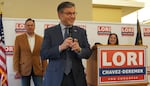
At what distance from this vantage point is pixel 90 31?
4.48 m

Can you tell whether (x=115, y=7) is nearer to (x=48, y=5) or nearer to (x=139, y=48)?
(x=48, y=5)

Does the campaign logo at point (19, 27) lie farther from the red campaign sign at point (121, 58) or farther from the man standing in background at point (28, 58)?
the red campaign sign at point (121, 58)

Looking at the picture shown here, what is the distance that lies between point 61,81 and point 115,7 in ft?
20.7

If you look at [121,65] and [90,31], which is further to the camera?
[90,31]

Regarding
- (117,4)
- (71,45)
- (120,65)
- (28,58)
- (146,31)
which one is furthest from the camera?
(117,4)

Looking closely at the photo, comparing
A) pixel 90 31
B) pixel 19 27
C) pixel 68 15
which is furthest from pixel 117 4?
pixel 68 15

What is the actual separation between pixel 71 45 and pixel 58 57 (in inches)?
5.9

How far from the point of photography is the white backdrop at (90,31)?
3.94m

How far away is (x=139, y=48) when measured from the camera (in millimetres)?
2324

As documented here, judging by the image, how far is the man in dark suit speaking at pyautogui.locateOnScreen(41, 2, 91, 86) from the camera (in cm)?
180

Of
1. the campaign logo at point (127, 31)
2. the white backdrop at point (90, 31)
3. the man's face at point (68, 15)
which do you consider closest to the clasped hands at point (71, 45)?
the man's face at point (68, 15)

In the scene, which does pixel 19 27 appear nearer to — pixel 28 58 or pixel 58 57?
pixel 28 58

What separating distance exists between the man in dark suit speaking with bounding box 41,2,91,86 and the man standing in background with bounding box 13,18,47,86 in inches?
64.7

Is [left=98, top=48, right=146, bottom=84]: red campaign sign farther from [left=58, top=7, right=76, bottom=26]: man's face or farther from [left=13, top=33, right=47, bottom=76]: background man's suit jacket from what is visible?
[left=13, top=33, right=47, bottom=76]: background man's suit jacket
